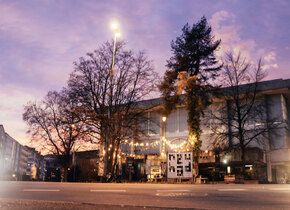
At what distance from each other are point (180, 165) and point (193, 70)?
13750 mm

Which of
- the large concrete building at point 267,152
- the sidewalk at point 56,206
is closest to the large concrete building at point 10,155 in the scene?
the large concrete building at point 267,152

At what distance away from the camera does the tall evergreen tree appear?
3027cm

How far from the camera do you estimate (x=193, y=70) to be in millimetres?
32000

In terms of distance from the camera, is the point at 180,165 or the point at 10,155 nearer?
the point at 180,165

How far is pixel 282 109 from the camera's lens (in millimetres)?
37000

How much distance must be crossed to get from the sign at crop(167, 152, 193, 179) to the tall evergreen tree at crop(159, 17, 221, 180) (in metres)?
9.24

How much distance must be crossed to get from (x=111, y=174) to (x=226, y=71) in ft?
54.6

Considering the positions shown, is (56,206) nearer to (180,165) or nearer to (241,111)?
A: (180,165)

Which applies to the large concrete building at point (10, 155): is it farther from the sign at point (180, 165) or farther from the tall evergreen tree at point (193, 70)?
the sign at point (180, 165)

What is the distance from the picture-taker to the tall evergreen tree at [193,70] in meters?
30.3

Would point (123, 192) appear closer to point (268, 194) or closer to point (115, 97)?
point (268, 194)

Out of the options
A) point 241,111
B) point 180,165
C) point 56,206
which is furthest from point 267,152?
point 56,206

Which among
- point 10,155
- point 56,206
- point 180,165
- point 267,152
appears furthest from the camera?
point 10,155

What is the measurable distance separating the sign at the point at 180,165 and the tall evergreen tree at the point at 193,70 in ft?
30.3
